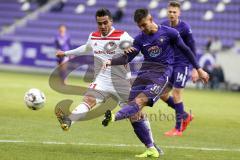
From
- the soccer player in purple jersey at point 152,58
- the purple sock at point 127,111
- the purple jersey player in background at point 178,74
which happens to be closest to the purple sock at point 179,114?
the purple jersey player in background at point 178,74

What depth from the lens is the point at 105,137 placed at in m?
11.3

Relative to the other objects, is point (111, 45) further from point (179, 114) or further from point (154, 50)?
point (179, 114)

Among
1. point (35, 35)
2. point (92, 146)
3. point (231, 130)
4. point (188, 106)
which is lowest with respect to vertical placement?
point (35, 35)

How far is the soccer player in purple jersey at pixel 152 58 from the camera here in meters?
9.32

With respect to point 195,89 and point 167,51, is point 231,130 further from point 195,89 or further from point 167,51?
point 195,89

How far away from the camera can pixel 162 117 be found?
15195 mm

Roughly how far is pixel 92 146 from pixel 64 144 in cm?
44

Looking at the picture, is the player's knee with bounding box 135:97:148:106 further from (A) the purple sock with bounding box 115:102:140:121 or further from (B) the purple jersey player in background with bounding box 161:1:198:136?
(B) the purple jersey player in background with bounding box 161:1:198:136

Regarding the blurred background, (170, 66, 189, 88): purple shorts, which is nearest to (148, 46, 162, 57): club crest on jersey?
(170, 66, 189, 88): purple shorts

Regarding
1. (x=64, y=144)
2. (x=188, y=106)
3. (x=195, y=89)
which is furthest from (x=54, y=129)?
(x=195, y=89)

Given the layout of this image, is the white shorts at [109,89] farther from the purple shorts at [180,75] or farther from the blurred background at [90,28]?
the blurred background at [90,28]

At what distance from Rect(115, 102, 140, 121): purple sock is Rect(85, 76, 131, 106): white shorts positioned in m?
0.66

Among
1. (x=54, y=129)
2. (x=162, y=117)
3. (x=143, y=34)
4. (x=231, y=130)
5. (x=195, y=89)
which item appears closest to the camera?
(x=143, y=34)

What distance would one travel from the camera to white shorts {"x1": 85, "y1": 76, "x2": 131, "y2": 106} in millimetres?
9898
